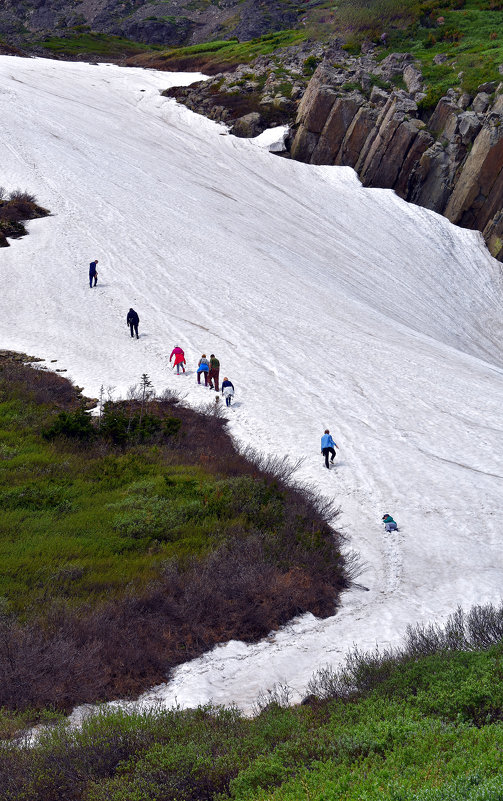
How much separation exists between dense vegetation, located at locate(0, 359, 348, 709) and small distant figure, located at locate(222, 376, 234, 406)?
13.2 ft

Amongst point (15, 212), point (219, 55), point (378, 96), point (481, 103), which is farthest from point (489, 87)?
point (219, 55)

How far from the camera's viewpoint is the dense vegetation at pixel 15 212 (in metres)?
35.0

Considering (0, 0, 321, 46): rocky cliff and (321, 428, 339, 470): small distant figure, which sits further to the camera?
(0, 0, 321, 46): rocky cliff

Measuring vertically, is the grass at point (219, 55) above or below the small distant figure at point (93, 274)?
above

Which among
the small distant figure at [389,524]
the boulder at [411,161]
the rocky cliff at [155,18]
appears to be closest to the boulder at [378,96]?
the boulder at [411,161]

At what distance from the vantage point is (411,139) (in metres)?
50.2

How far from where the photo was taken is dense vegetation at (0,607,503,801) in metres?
4.57

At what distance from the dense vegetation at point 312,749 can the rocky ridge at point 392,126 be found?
152 feet

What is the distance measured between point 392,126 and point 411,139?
2.04m

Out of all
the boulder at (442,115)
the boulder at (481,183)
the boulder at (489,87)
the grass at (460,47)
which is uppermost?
the grass at (460,47)

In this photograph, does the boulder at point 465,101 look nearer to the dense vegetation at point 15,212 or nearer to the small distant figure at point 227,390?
the dense vegetation at point 15,212

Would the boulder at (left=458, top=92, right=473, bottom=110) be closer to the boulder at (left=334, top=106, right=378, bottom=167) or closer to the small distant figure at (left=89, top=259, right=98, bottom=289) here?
the boulder at (left=334, top=106, right=378, bottom=167)

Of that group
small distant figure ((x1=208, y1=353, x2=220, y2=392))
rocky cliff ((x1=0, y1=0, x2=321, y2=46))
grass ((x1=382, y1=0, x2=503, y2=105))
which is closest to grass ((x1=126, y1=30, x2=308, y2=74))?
grass ((x1=382, y1=0, x2=503, y2=105))

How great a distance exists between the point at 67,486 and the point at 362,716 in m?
7.97
